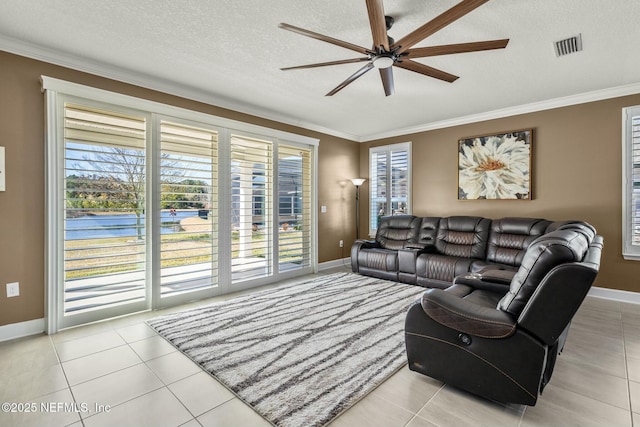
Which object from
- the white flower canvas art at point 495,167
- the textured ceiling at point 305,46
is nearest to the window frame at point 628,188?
the textured ceiling at point 305,46

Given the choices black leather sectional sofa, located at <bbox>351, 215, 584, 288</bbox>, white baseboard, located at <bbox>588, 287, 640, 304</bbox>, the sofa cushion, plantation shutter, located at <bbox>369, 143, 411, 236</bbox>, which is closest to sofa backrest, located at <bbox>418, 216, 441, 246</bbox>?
black leather sectional sofa, located at <bbox>351, 215, 584, 288</bbox>

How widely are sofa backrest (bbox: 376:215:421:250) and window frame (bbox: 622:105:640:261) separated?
100 inches

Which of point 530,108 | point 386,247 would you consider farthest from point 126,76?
point 530,108

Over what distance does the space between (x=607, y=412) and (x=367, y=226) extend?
4.85 metres

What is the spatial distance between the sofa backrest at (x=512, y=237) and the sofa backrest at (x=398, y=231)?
1173mm

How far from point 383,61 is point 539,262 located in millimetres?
1832

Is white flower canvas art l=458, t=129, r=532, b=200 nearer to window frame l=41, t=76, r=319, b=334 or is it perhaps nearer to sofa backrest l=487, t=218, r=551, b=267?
sofa backrest l=487, t=218, r=551, b=267

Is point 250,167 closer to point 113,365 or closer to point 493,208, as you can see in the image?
point 113,365

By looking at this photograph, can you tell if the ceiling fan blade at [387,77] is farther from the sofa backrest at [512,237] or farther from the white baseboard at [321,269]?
the white baseboard at [321,269]

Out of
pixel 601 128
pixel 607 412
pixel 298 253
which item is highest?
pixel 601 128

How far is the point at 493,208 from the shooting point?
4.86 m

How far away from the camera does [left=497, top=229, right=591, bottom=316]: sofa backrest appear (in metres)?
1.53

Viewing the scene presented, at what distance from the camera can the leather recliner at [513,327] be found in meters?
1.50

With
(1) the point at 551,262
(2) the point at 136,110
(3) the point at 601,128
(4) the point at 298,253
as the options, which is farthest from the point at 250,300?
(3) the point at 601,128
